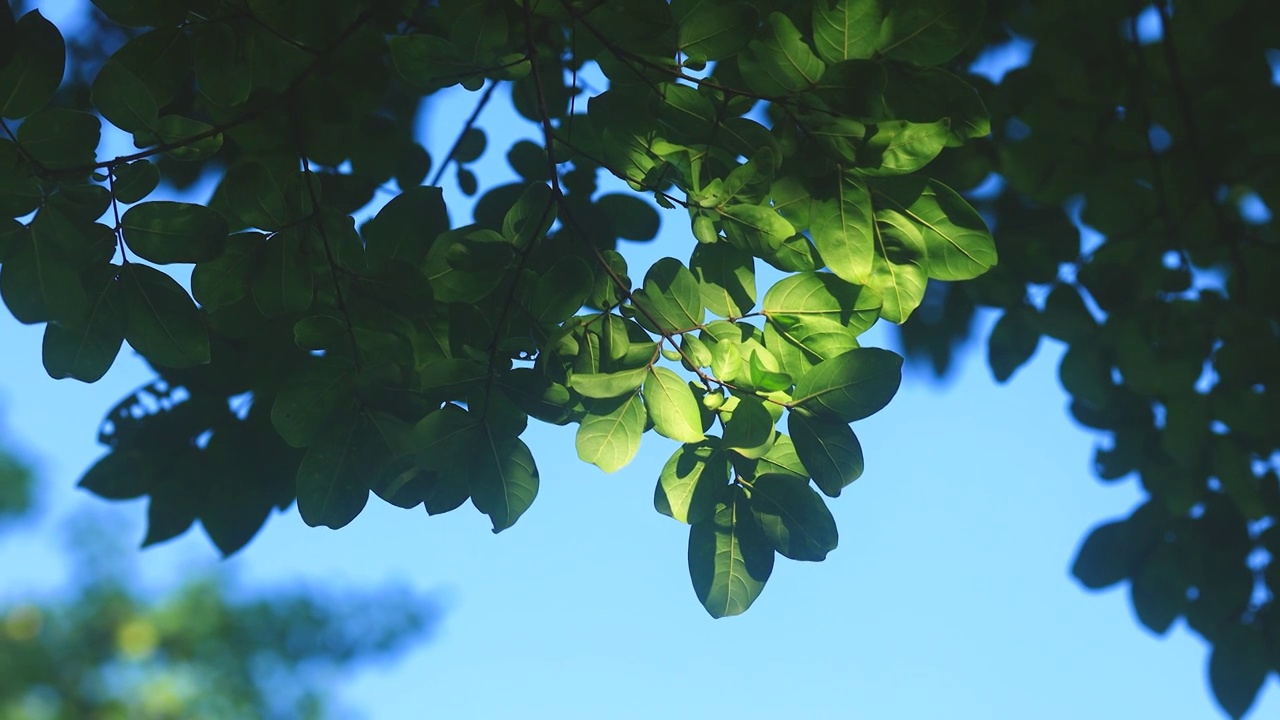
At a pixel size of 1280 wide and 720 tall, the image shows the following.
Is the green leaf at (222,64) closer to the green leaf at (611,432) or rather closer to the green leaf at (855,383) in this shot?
the green leaf at (611,432)

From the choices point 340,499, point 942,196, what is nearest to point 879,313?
point 942,196

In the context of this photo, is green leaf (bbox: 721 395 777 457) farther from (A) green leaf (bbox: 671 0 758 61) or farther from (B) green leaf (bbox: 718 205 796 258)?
(A) green leaf (bbox: 671 0 758 61)

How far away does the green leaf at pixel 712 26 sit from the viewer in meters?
0.85

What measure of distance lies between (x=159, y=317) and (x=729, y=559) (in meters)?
0.57

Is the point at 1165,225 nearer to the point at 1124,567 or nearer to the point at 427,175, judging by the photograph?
the point at 1124,567

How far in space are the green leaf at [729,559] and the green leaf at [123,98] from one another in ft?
2.01

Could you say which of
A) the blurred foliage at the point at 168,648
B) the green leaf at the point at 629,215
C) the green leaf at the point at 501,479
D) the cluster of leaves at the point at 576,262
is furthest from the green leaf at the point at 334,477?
the blurred foliage at the point at 168,648

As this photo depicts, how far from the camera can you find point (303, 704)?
1070 centimetres

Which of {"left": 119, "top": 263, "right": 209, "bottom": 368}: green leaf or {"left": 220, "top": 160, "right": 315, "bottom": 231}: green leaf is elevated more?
{"left": 220, "top": 160, "right": 315, "bottom": 231}: green leaf

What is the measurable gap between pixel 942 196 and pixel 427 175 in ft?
2.87

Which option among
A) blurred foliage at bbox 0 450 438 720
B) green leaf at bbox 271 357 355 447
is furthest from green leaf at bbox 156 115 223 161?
blurred foliage at bbox 0 450 438 720

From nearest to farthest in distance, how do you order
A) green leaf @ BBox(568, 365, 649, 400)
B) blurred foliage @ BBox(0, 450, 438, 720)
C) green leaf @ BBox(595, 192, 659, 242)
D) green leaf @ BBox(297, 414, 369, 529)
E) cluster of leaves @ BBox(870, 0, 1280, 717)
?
1. green leaf @ BBox(568, 365, 649, 400)
2. green leaf @ BBox(297, 414, 369, 529)
3. green leaf @ BBox(595, 192, 659, 242)
4. cluster of leaves @ BBox(870, 0, 1280, 717)
5. blurred foliage @ BBox(0, 450, 438, 720)

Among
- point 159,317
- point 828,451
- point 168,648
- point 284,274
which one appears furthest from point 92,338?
point 168,648

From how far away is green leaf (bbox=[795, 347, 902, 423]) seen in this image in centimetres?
83
